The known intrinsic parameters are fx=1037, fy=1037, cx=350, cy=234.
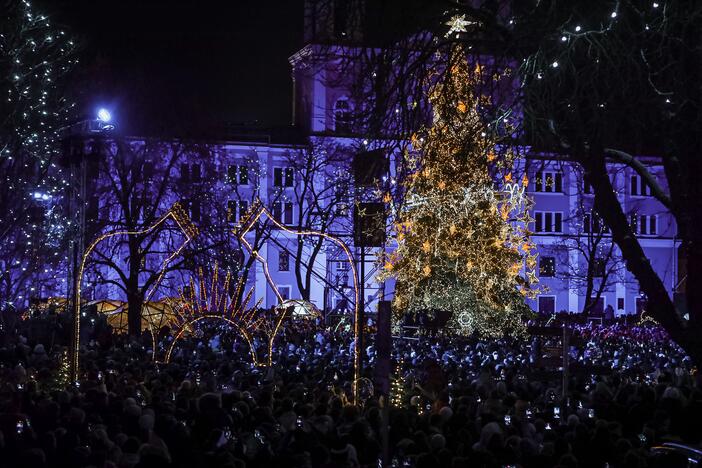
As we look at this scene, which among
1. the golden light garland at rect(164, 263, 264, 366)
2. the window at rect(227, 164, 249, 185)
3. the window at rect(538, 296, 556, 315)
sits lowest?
the window at rect(538, 296, 556, 315)

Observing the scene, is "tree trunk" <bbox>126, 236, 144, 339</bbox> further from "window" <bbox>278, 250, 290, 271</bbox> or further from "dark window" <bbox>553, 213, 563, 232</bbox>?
"dark window" <bbox>553, 213, 563, 232</bbox>

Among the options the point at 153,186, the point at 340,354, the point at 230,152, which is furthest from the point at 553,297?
the point at 340,354

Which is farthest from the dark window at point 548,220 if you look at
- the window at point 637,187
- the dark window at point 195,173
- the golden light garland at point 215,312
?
the golden light garland at point 215,312

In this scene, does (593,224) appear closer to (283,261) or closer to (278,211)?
(278,211)

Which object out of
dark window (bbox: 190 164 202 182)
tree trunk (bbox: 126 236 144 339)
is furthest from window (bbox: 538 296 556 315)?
tree trunk (bbox: 126 236 144 339)

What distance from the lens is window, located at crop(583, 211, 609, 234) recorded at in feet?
190

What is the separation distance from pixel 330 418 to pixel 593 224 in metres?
51.1

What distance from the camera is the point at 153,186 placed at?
139 ft

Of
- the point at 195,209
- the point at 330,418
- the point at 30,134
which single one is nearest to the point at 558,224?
the point at 195,209

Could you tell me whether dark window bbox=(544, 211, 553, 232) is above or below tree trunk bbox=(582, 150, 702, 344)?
above

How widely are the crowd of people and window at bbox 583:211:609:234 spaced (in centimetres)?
3866

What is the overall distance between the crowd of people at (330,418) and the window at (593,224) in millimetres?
38656

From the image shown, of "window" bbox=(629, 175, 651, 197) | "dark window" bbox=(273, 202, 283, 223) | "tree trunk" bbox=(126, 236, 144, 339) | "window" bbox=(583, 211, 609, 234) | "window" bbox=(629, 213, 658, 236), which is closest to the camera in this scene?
"tree trunk" bbox=(126, 236, 144, 339)

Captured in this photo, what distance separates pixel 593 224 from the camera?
60562 mm
